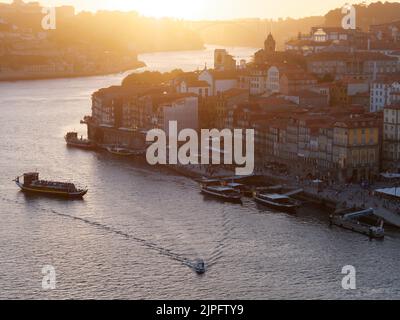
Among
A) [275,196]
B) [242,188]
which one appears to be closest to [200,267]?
[275,196]

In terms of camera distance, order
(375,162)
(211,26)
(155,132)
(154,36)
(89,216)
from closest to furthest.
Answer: (89,216), (375,162), (155,132), (154,36), (211,26)

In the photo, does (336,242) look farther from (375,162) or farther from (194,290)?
(375,162)

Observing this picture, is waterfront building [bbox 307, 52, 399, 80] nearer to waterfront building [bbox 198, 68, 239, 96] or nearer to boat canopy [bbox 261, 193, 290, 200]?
waterfront building [bbox 198, 68, 239, 96]

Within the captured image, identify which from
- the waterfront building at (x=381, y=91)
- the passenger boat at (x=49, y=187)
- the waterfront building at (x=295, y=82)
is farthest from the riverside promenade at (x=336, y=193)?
the waterfront building at (x=295, y=82)

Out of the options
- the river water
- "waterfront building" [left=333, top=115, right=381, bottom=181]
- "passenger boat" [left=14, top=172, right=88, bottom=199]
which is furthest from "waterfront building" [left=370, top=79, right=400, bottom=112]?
"passenger boat" [left=14, top=172, right=88, bottom=199]

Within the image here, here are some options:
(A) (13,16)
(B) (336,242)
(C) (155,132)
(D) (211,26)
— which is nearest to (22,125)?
(C) (155,132)

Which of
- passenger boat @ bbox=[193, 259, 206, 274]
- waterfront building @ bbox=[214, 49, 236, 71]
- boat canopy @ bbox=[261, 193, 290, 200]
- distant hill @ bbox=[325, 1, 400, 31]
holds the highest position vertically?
distant hill @ bbox=[325, 1, 400, 31]

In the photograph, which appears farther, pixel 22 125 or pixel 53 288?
pixel 22 125
